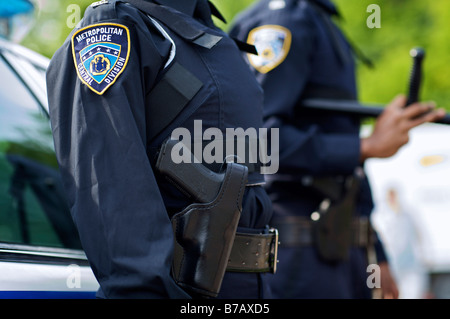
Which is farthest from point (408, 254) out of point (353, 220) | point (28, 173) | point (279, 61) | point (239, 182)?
point (239, 182)

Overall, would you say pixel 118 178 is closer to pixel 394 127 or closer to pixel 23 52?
pixel 23 52

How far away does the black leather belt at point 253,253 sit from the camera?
1489mm

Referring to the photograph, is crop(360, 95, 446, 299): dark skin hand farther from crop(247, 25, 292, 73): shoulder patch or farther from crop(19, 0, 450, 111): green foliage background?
crop(19, 0, 450, 111): green foliage background

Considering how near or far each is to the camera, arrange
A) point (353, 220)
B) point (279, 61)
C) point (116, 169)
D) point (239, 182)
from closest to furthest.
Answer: point (116, 169) → point (239, 182) → point (279, 61) → point (353, 220)

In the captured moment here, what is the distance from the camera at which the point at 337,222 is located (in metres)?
2.52

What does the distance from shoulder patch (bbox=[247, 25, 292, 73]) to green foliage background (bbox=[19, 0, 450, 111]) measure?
638 cm

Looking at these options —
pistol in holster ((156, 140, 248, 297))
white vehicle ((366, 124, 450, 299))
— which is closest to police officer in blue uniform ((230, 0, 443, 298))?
pistol in holster ((156, 140, 248, 297))

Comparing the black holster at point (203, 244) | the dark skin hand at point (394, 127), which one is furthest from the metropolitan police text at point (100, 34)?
the dark skin hand at point (394, 127)

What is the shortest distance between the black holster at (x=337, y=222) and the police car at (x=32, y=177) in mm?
922

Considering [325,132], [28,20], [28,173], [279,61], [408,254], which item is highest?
[28,20]

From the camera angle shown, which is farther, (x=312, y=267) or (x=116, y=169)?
(x=312, y=267)

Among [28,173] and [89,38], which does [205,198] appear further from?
[28,173]
